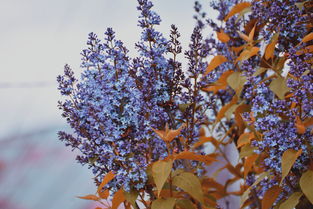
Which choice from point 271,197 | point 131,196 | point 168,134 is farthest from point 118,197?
point 271,197

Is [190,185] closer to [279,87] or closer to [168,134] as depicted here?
[168,134]

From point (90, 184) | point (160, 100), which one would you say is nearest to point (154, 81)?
point (160, 100)

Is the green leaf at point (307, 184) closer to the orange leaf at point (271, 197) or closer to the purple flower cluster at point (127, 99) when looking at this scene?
the orange leaf at point (271, 197)

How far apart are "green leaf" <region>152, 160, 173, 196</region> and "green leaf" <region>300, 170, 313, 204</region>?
8.6 inches

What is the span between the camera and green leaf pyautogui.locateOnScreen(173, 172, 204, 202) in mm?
709

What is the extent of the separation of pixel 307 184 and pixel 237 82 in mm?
276

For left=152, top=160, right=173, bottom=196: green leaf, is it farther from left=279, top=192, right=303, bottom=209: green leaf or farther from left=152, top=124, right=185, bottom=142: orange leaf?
left=279, top=192, right=303, bottom=209: green leaf

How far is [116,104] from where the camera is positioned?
71 cm

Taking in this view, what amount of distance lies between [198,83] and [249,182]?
1.21ft

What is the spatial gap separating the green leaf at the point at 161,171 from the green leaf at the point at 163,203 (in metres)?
0.07

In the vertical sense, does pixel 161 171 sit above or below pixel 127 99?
below

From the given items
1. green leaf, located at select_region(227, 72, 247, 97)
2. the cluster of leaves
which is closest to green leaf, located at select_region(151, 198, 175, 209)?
the cluster of leaves

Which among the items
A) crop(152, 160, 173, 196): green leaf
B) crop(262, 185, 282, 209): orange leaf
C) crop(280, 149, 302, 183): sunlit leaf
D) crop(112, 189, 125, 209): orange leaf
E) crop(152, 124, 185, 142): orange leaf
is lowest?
crop(262, 185, 282, 209): orange leaf

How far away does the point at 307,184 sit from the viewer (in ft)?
2.37
